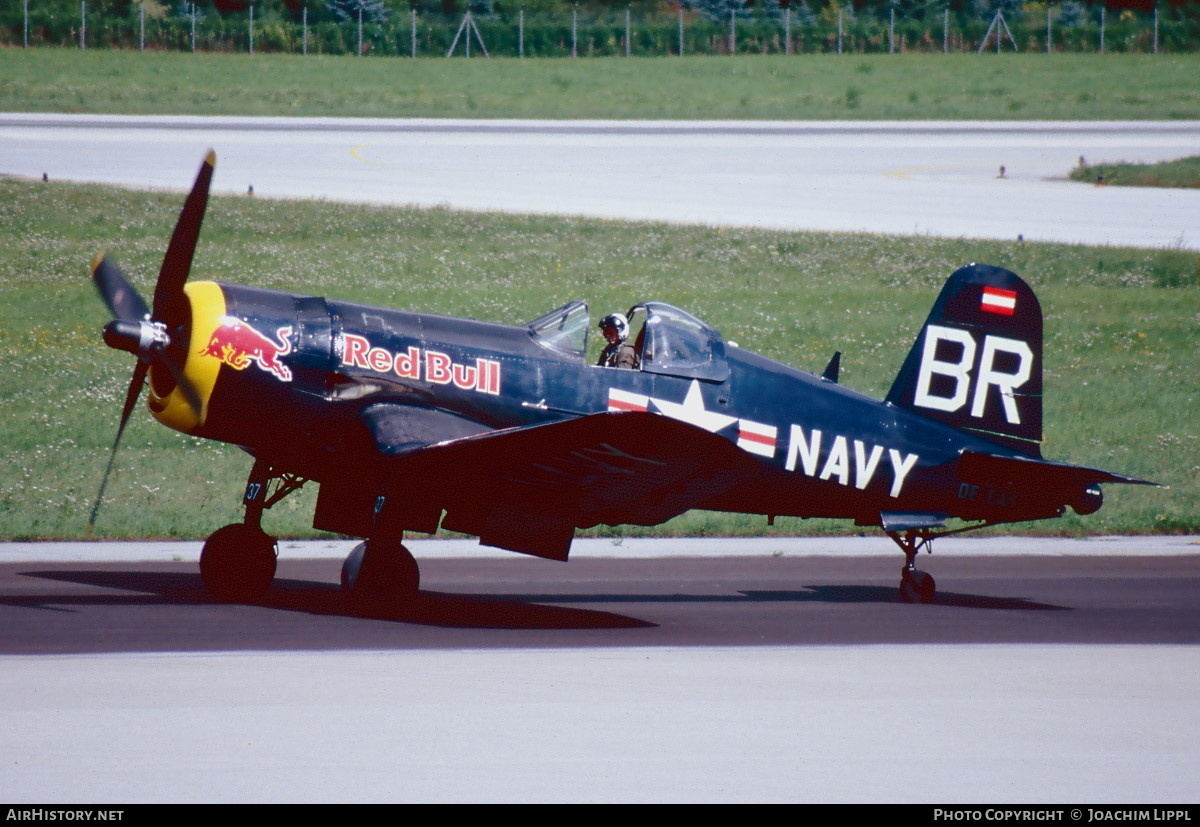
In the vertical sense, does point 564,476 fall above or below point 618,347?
below

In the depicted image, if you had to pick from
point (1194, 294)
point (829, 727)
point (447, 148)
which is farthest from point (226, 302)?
point (447, 148)

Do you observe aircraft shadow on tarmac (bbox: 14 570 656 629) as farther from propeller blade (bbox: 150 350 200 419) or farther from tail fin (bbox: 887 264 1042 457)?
tail fin (bbox: 887 264 1042 457)

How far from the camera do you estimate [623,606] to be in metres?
12.8

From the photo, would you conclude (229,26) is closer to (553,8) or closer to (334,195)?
(553,8)

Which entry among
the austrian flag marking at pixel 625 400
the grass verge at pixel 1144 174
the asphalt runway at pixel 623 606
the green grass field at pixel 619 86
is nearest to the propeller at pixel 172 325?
the asphalt runway at pixel 623 606

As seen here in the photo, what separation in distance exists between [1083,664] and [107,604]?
7.25 metres

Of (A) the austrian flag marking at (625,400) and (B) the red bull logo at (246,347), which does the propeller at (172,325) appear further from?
(A) the austrian flag marking at (625,400)

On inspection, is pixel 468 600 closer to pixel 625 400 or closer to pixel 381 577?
pixel 381 577

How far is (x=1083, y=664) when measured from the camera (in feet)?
36.4

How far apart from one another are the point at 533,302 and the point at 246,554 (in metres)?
13.7

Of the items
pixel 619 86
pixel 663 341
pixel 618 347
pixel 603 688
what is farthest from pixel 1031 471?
pixel 619 86

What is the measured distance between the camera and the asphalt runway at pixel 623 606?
37.4ft

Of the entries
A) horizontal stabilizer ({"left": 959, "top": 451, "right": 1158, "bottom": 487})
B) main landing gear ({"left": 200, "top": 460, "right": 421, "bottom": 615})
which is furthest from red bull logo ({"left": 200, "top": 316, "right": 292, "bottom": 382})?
horizontal stabilizer ({"left": 959, "top": 451, "right": 1158, "bottom": 487})

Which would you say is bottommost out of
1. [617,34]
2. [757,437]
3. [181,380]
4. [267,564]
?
[267,564]
